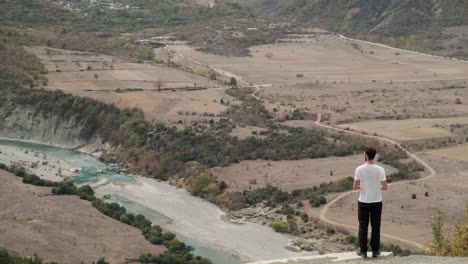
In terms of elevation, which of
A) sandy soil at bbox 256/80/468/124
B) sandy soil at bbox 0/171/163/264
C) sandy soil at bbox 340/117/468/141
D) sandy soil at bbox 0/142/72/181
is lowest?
sandy soil at bbox 0/142/72/181

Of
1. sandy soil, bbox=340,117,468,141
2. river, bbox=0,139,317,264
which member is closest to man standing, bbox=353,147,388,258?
river, bbox=0,139,317,264

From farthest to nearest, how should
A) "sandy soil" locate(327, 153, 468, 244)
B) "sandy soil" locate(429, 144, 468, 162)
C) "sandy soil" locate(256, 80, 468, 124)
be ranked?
"sandy soil" locate(256, 80, 468, 124)
"sandy soil" locate(429, 144, 468, 162)
"sandy soil" locate(327, 153, 468, 244)

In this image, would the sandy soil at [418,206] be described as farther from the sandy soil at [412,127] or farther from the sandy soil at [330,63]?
the sandy soil at [330,63]

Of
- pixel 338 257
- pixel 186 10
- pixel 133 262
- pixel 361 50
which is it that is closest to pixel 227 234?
pixel 133 262

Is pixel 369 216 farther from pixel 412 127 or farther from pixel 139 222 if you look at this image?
pixel 412 127

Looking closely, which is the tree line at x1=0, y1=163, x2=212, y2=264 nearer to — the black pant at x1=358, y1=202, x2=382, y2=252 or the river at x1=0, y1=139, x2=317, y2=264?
the river at x1=0, y1=139, x2=317, y2=264

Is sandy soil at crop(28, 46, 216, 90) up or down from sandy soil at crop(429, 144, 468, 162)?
up

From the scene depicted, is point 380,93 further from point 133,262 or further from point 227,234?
point 133,262
